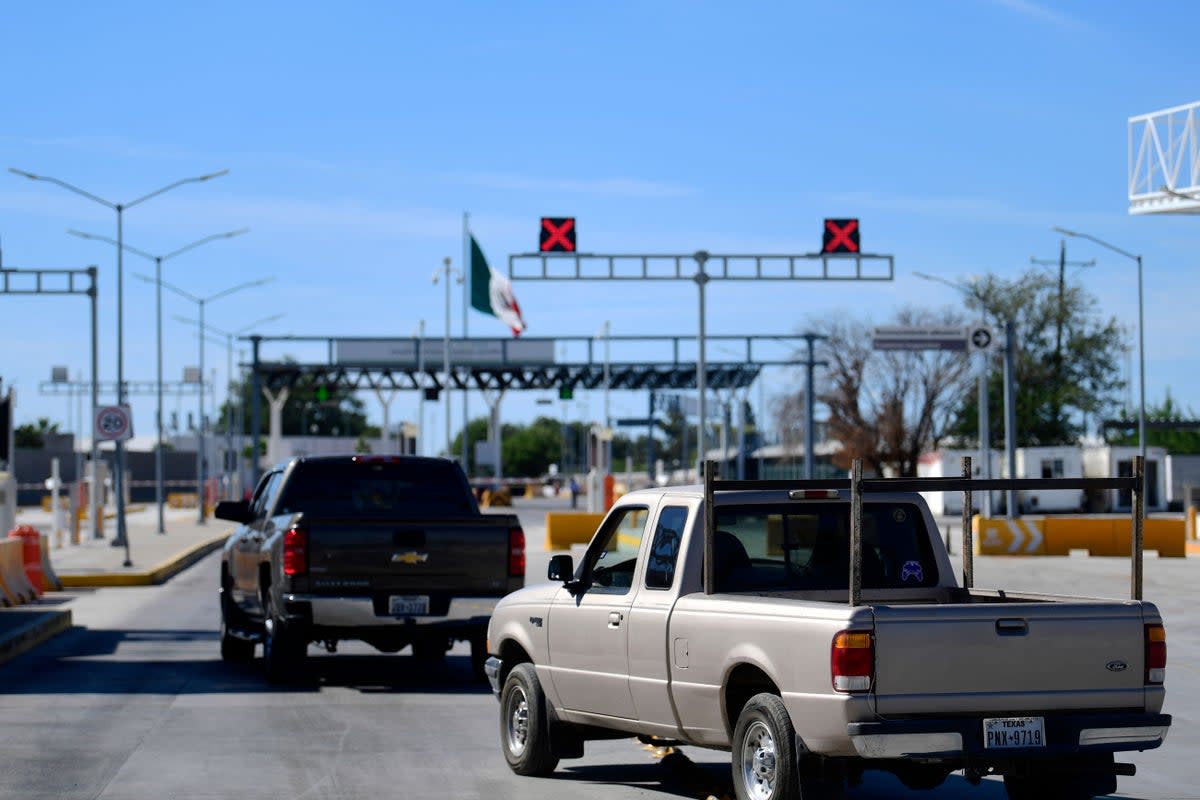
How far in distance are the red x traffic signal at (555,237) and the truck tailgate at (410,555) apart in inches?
855

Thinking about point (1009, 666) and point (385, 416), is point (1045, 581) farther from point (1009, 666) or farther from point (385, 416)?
point (385, 416)

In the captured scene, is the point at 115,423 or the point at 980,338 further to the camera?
the point at 980,338

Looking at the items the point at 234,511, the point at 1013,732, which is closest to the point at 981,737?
the point at 1013,732

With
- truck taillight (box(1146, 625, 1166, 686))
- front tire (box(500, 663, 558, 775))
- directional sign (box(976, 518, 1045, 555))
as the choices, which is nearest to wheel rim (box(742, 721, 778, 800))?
truck taillight (box(1146, 625, 1166, 686))

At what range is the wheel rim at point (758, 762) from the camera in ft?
27.4

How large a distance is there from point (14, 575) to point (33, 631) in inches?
227

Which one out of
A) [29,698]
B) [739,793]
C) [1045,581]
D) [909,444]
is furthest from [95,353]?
[909,444]

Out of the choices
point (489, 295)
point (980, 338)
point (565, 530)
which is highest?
point (489, 295)

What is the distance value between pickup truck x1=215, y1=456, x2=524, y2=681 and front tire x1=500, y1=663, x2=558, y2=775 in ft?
14.2

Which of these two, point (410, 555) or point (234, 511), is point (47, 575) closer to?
point (234, 511)

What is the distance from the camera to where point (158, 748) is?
11781mm

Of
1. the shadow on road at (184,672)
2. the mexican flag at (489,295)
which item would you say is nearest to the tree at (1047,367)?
the mexican flag at (489,295)

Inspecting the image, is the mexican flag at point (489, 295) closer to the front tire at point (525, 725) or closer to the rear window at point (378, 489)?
the rear window at point (378, 489)

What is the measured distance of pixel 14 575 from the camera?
25188 millimetres
